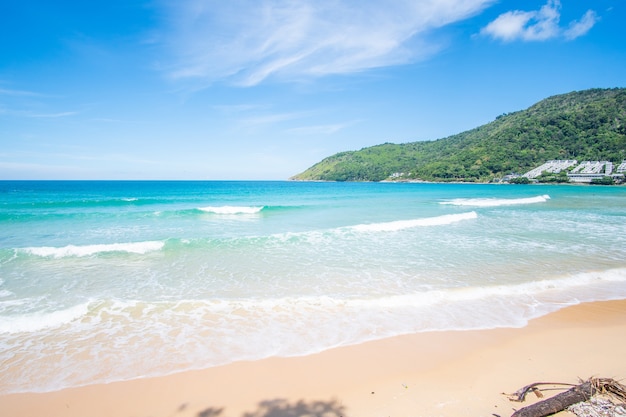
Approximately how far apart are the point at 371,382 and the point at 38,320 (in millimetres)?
6304

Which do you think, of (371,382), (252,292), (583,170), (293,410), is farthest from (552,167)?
(293,410)

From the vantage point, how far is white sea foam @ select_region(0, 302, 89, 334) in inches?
216

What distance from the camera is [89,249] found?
37.3 ft

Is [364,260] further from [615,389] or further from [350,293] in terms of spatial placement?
[615,389]

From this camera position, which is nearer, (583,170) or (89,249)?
(89,249)

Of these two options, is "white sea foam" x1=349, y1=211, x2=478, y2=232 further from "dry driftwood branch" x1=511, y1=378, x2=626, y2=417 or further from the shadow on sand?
the shadow on sand

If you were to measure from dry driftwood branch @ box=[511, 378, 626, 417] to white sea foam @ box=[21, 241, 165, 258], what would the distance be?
11879 mm

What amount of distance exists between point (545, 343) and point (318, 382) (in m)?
3.79

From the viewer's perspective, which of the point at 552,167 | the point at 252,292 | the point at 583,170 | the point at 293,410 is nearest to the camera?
the point at 293,410

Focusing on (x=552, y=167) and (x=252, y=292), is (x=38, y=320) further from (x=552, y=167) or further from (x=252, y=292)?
(x=552, y=167)

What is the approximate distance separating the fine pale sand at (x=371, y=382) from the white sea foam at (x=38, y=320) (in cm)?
219

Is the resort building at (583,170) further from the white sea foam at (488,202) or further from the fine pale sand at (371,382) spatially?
the fine pale sand at (371,382)

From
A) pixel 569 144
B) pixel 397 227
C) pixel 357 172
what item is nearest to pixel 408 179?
pixel 357 172

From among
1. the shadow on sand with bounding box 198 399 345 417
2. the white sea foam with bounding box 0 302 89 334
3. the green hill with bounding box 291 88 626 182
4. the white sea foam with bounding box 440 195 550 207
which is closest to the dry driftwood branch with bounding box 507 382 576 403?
the shadow on sand with bounding box 198 399 345 417
